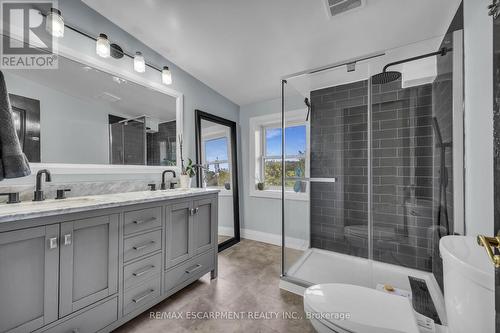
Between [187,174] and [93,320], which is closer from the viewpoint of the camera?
[93,320]

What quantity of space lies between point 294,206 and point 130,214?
1.95 metres

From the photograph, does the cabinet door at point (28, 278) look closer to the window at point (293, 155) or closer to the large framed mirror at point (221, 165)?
the large framed mirror at point (221, 165)

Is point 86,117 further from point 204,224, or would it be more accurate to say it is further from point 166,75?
point 204,224

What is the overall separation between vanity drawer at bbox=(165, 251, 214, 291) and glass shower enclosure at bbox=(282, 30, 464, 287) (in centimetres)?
75

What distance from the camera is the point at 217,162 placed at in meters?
2.98

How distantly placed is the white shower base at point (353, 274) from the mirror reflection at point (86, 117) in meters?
1.88

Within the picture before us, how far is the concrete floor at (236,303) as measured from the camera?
1478 millimetres

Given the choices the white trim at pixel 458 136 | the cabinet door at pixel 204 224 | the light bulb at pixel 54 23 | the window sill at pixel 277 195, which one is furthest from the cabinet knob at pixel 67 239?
the white trim at pixel 458 136

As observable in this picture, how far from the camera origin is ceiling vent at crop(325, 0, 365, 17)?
1479 mm

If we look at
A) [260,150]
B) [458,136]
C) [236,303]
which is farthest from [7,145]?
[458,136]

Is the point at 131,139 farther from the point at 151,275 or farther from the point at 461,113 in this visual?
the point at 461,113

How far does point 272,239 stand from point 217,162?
140 cm

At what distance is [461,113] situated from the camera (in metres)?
1.46

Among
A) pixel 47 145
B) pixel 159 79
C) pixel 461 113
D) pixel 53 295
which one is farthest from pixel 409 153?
pixel 47 145
